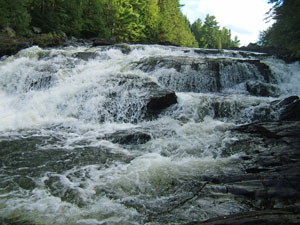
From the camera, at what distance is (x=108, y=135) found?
7.22m

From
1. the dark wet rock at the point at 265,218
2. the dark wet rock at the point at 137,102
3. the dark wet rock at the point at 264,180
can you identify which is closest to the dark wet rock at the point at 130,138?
the dark wet rock at the point at 137,102

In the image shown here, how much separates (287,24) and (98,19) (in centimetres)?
2309

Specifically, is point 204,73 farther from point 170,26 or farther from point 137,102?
point 170,26

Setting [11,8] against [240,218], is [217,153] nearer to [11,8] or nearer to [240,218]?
[240,218]

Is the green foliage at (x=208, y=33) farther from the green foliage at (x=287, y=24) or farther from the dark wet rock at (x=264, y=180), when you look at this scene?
the dark wet rock at (x=264, y=180)

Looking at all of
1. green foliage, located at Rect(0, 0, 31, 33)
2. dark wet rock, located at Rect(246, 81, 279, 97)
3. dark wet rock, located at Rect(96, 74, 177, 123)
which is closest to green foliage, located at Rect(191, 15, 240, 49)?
green foliage, located at Rect(0, 0, 31, 33)

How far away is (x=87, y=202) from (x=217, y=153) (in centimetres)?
341

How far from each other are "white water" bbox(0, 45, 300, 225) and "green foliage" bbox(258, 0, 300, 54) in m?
2.54

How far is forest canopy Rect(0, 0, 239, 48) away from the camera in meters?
19.8

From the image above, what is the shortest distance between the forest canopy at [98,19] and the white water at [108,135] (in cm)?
741

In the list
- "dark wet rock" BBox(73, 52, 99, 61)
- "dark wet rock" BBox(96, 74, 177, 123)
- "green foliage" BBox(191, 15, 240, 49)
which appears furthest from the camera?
"green foliage" BBox(191, 15, 240, 49)

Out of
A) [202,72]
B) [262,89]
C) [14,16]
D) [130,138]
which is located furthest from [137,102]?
[14,16]

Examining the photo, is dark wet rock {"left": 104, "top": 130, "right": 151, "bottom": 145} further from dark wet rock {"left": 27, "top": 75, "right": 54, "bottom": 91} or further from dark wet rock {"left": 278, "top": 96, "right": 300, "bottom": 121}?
dark wet rock {"left": 27, "top": 75, "right": 54, "bottom": 91}

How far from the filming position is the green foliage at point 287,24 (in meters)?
8.97
